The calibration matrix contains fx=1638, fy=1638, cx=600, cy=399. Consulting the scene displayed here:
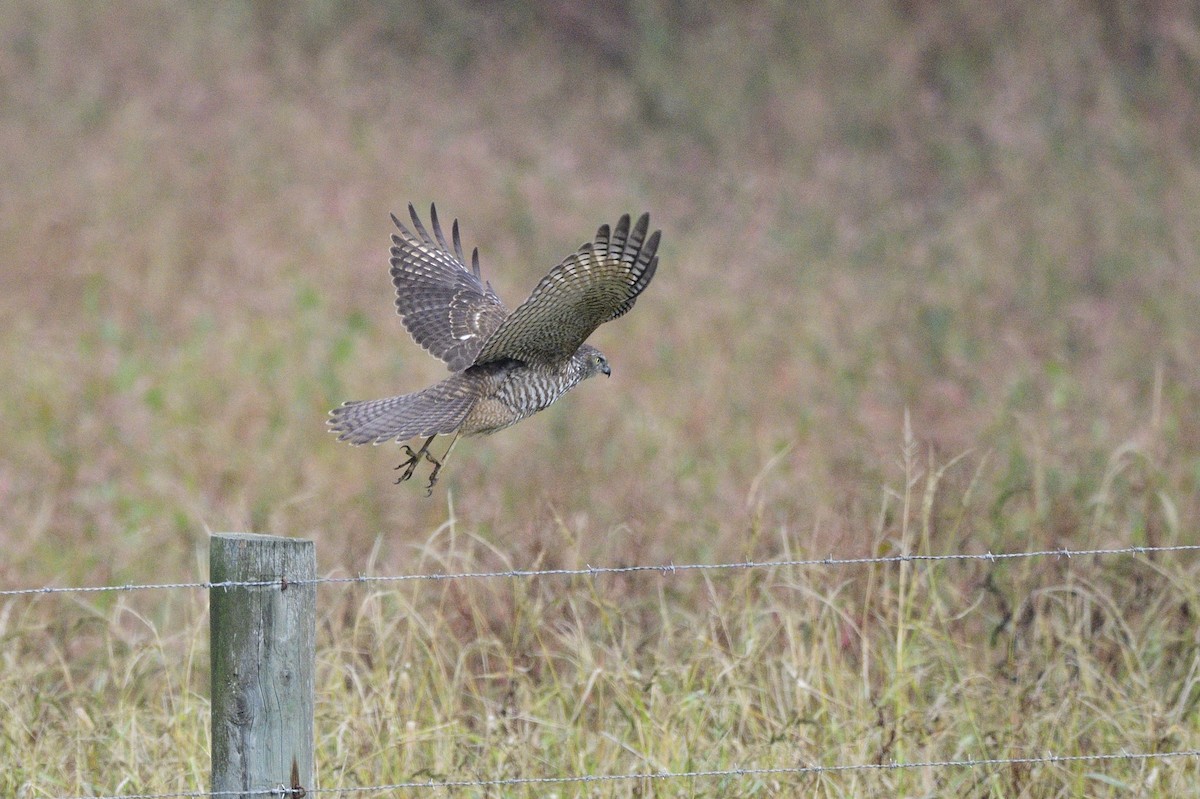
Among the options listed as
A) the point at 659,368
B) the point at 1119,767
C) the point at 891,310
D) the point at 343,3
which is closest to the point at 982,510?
the point at 1119,767

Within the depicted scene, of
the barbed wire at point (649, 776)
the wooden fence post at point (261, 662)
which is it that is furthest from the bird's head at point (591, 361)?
the wooden fence post at point (261, 662)

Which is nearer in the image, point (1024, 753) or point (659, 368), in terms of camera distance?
point (1024, 753)

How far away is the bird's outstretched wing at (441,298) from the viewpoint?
17.3 ft

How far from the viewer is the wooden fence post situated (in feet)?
10.3

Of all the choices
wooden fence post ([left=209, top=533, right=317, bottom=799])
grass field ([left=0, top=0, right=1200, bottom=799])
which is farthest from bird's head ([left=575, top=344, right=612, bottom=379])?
wooden fence post ([left=209, top=533, right=317, bottom=799])

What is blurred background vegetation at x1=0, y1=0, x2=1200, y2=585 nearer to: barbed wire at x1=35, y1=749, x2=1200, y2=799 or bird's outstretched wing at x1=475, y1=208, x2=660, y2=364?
bird's outstretched wing at x1=475, y1=208, x2=660, y2=364

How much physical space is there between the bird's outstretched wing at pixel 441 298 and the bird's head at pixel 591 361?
0.32 m

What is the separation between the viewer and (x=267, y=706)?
3184 mm

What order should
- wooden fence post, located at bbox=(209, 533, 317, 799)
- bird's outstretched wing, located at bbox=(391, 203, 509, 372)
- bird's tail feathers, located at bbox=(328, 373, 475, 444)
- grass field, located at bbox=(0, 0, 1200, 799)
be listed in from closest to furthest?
1. wooden fence post, located at bbox=(209, 533, 317, 799)
2. bird's tail feathers, located at bbox=(328, 373, 475, 444)
3. grass field, located at bbox=(0, 0, 1200, 799)
4. bird's outstretched wing, located at bbox=(391, 203, 509, 372)

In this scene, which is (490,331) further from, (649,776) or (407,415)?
(649,776)

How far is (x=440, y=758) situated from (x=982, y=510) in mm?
3045

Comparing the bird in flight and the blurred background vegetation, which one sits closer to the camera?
the bird in flight

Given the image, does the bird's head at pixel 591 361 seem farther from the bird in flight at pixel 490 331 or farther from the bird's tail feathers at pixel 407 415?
the bird's tail feathers at pixel 407 415

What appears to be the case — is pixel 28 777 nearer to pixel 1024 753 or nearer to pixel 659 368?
pixel 1024 753
